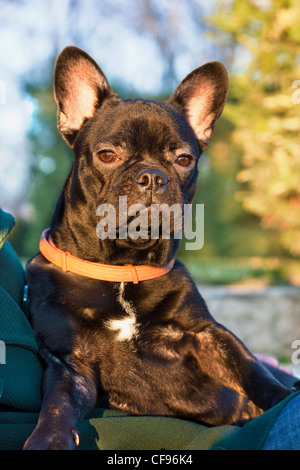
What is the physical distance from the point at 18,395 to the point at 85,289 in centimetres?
56

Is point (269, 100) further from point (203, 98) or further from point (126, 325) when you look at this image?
point (126, 325)

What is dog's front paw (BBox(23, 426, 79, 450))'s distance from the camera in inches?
60.6

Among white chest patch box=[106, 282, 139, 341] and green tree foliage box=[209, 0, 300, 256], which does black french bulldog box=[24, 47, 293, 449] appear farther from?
green tree foliage box=[209, 0, 300, 256]

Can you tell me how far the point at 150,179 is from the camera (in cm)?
227

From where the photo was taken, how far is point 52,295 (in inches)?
86.2

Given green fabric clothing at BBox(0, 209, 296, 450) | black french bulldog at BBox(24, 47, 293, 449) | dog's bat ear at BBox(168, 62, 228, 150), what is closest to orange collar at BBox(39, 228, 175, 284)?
black french bulldog at BBox(24, 47, 293, 449)

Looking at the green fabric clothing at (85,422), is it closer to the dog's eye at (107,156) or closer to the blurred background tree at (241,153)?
the dog's eye at (107,156)

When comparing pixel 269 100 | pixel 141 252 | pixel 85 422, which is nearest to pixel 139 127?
pixel 141 252

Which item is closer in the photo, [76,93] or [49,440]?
[49,440]

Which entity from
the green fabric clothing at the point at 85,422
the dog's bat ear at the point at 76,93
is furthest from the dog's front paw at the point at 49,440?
the dog's bat ear at the point at 76,93

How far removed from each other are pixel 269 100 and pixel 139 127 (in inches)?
244

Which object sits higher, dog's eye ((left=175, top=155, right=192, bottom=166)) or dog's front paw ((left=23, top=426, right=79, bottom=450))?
dog's eye ((left=175, top=155, right=192, bottom=166))

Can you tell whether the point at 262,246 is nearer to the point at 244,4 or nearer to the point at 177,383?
the point at 244,4

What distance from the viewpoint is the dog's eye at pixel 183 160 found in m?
2.58
